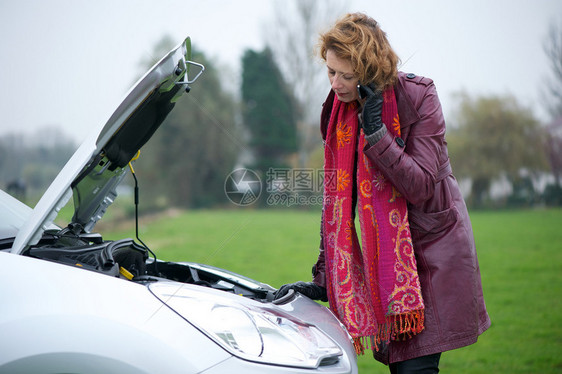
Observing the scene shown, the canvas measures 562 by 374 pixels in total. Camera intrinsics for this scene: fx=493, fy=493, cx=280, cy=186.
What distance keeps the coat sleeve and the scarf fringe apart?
42 cm

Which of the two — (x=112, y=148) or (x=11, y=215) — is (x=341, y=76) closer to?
(x=112, y=148)

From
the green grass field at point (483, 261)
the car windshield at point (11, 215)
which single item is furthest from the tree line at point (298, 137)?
the car windshield at point (11, 215)

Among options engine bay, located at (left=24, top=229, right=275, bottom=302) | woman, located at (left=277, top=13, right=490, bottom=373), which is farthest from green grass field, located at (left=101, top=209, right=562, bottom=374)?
woman, located at (left=277, top=13, right=490, bottom=373)

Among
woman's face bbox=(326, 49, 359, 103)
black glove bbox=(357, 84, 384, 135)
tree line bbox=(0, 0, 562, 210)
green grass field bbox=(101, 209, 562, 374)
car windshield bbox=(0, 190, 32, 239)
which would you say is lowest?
green grass field bbox=(101, 209, 562, 374)

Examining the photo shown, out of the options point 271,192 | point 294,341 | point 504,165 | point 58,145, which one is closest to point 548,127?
point 504,165

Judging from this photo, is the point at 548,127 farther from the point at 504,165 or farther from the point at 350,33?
the point at 350,33

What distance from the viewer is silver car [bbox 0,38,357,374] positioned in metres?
1.37

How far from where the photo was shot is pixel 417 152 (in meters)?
1.78

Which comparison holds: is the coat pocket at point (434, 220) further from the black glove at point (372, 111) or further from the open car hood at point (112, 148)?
the open car hood at point (112, 148)

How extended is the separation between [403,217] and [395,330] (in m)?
0.42

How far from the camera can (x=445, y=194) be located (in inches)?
71.7

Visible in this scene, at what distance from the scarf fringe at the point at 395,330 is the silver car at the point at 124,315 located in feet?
0.45

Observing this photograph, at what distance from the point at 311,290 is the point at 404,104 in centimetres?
90

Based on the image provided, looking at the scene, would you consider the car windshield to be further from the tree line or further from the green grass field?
the tree line
